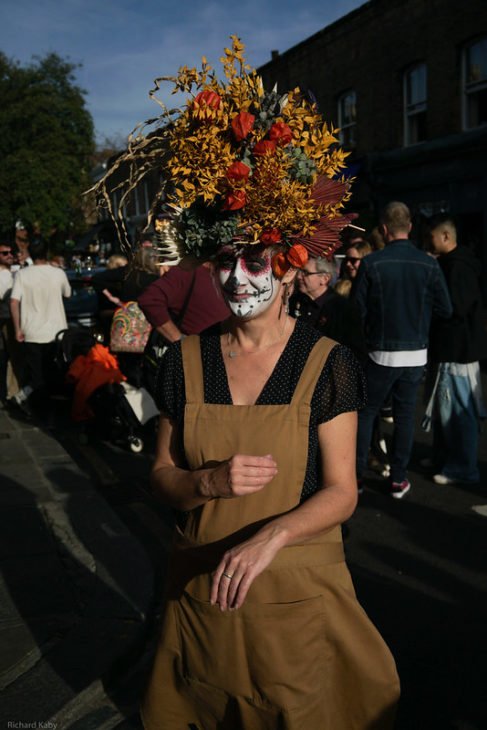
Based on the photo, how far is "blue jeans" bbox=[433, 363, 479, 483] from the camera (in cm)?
544

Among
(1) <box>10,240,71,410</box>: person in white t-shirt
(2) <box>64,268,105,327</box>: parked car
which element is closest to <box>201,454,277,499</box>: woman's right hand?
(1) <box>10,240,71,410</box>: person in white t-shirt

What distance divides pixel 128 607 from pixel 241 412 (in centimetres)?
211

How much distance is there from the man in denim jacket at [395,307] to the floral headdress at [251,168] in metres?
2.94

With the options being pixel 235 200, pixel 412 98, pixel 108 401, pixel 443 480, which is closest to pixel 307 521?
pixel 235 200

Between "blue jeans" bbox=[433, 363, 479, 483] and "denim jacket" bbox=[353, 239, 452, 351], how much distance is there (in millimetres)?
697

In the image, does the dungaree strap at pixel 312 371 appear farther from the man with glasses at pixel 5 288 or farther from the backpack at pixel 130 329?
the man with glasses at pixel 5 288

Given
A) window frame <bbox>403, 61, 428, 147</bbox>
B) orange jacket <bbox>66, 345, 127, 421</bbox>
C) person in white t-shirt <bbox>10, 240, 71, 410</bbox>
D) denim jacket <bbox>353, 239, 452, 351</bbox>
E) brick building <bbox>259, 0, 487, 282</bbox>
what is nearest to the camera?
denim jacket <bbox>353, 239, 452, 351</bbox>

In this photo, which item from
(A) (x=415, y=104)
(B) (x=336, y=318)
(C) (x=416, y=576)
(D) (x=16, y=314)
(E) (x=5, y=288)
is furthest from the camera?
(A) (x=415, y=104)

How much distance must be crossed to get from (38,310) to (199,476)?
688cm

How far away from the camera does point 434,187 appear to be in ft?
58.6

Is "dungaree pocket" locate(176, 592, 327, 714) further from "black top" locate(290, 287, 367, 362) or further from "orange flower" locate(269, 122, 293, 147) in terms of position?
"black top" locate(290, 287, 367, 362)

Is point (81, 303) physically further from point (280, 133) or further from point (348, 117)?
point (348, 117)

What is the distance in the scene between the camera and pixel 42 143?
30.8 metres

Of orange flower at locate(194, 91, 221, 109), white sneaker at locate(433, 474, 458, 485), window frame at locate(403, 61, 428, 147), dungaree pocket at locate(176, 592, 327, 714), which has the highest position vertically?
window frame at locate(403, 61, 428, 147)
